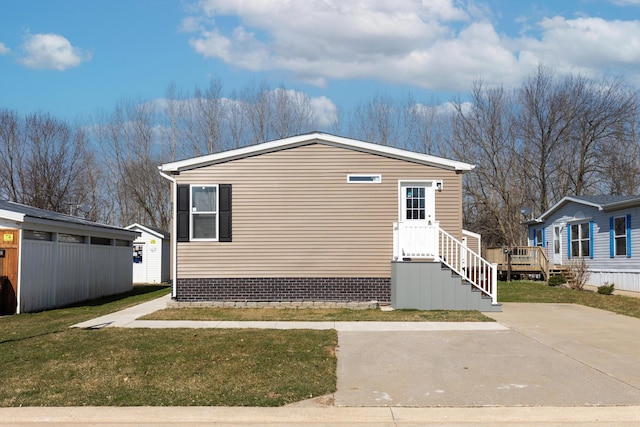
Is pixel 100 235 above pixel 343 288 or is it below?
above

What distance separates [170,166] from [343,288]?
17.5 ft

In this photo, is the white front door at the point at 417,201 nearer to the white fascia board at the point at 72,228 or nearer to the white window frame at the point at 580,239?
the white fascia board at the point at 72,228

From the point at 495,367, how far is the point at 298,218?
829 centimetres

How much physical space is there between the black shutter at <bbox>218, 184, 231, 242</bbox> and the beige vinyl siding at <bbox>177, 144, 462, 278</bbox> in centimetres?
13

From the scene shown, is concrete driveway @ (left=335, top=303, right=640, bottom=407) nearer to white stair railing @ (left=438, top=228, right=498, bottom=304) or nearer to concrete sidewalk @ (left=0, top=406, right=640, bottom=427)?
concrete sidewalk @ (left=0, top=406, right=640, bottom=427)

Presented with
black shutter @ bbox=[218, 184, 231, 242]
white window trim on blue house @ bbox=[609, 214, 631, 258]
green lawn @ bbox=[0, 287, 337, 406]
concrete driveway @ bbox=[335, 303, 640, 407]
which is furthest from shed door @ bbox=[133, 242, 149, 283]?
concrete driveway @ bbox=[335, 303, 640, 407]

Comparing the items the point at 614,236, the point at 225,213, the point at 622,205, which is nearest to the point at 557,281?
the point at 614,236

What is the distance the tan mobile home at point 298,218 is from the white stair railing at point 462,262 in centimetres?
14

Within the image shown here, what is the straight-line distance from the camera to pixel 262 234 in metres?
15.9

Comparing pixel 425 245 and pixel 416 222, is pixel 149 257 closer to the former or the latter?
pixel 416 222

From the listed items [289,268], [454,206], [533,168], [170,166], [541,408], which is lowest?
[541,408]

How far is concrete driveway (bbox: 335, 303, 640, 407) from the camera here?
695 centimetres

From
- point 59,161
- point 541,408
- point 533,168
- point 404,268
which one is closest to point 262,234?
Answer: point 404,268

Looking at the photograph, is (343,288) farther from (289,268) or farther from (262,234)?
(262,234)
